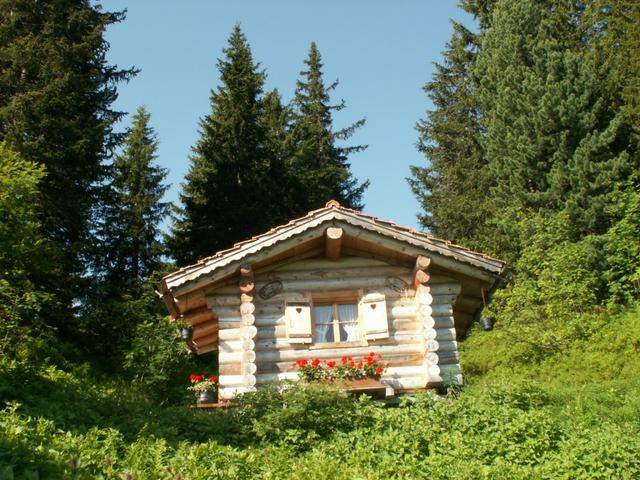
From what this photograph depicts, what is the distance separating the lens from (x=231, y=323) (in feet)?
44.9

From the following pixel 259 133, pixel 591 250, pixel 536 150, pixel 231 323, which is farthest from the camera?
pixel 259 133

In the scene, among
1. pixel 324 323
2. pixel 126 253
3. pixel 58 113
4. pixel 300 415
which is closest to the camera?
pixel 300 415

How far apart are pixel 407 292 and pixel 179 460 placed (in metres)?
7.30

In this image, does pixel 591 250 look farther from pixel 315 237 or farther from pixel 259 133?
pixel 259 133

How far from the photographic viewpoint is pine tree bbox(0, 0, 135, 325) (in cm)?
2353

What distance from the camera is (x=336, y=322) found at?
1419cm

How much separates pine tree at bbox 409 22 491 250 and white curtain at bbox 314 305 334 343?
18.6 metres

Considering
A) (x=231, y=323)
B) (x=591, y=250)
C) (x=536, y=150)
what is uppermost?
(x=536, y=150)

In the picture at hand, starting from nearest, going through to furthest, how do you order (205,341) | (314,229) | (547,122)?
(314,229)
(205,341)
(547,122)

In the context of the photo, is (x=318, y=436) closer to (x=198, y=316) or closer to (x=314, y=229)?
(x=314, y=229)

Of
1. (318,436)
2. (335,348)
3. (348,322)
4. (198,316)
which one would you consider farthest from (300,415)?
(198,316)

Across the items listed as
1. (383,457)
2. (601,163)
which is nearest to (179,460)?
(383,457)

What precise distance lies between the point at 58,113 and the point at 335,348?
16716 millimetres

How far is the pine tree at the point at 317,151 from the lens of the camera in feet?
113
